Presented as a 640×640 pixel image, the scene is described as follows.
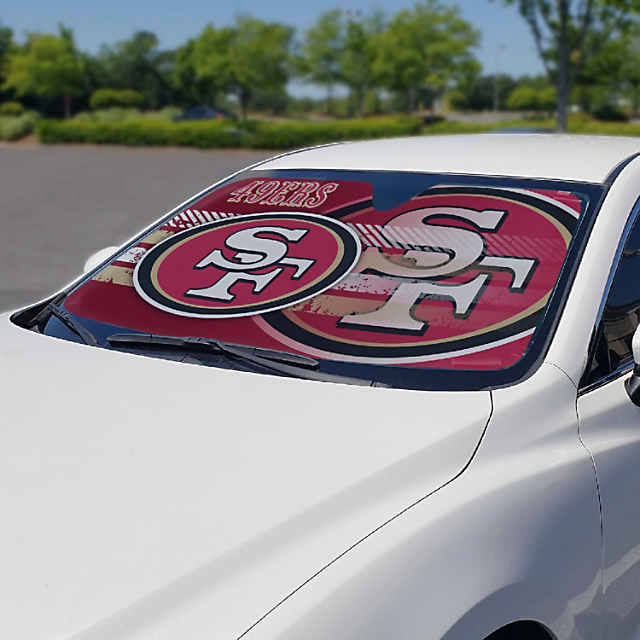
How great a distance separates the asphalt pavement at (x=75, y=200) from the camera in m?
10.0

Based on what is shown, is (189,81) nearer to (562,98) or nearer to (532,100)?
(532,100)

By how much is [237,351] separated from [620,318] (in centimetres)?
107

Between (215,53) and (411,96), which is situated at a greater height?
(215,53)

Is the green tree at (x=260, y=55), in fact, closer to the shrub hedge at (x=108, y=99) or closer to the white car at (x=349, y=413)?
the shrub hedge at (x=108, y=99)

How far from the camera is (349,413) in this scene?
6.65 ft

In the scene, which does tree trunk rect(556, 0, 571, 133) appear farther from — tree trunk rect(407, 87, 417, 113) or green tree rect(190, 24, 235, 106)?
green tree rect(190, 24, 235, 106)

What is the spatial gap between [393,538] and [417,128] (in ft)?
120

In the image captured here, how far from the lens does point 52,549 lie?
1595mm

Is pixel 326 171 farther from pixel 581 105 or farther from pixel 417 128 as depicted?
pixel 581 105

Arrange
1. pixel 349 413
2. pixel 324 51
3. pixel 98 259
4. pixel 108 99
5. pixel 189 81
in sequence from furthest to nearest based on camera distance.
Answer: pixel 189 81
pixel 108 99
pixel 324 51
pixel 98 259
pixel 349 413

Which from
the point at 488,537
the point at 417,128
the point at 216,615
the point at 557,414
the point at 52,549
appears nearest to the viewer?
the point at 216,615

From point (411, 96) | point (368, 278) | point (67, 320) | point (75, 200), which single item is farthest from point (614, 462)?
point (411, 96)

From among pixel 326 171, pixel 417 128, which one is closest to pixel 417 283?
pixel 326 171

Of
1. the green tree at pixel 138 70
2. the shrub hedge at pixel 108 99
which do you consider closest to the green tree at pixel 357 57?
the shrub hedge at pixel 108 99
